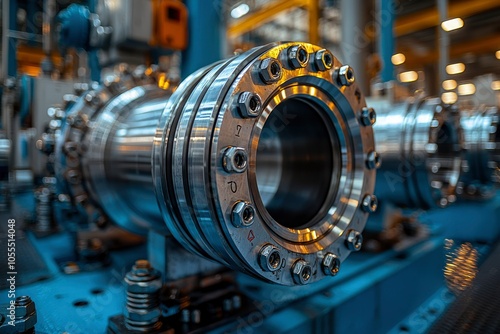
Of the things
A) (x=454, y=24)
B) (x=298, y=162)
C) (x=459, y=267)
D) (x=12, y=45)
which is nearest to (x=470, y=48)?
(x=454, y=24)

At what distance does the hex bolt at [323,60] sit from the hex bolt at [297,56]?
0.02 metres

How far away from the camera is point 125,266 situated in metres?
1.07

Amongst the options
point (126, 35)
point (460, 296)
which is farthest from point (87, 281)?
point (460, 296)

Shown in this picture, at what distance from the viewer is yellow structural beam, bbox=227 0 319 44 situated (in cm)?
205

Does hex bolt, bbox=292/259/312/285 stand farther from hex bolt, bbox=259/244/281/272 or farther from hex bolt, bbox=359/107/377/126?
hex bolt, bbox=359/107/377/126

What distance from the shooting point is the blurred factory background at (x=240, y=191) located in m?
0.54

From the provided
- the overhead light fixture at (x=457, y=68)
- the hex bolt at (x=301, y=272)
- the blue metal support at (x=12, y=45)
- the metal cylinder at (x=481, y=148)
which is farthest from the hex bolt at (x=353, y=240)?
the overhead light fixture at (x=457, y=68)

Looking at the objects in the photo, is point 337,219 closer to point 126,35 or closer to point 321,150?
point 321,150

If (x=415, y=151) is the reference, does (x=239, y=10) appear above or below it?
above

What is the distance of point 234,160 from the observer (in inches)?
19.0

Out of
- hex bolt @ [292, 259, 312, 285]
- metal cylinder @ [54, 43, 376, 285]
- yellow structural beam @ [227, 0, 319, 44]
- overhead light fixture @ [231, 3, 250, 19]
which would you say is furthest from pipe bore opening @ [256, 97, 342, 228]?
overhead light fixture @ [231, 3, 250, 19]

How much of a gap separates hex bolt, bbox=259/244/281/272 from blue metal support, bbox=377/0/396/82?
4.54ft

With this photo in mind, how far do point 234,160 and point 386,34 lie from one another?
4.70ft

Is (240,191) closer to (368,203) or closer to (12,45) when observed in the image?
(368,203)
